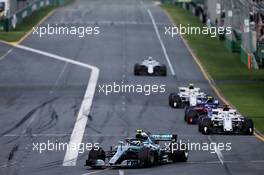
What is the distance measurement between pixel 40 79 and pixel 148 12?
187 feet

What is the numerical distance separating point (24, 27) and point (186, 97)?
53155mm

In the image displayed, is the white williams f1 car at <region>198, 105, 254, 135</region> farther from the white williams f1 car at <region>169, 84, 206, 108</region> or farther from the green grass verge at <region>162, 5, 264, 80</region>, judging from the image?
the green grass verge at <region>162, 5, 264, 80</region>

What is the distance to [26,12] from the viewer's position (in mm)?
121188

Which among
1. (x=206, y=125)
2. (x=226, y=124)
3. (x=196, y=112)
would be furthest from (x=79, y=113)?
(x=226, y=124)

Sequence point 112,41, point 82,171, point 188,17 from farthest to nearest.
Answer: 1. point 188,17
2. point 112,41
3. point 82,171

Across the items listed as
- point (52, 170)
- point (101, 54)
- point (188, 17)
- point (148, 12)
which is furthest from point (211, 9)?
point (52, 170)

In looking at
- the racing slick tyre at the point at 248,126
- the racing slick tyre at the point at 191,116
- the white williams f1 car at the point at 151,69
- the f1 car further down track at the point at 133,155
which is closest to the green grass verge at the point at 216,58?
the white williams f1 car at the point at 151,69

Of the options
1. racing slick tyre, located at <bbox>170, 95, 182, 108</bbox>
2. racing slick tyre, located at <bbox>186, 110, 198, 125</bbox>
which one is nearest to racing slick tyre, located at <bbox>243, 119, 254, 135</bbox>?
racing slick tyre, located at <bbox>186, 110, 198, 125</bbox>

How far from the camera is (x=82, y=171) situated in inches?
1443

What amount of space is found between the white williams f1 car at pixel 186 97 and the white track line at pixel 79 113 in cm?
456

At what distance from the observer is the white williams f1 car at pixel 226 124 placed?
157ft

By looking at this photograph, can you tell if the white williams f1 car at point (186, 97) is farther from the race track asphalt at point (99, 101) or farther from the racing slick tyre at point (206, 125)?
the racing slick tyre at point (206, 125)

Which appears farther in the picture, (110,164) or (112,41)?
(112,41)

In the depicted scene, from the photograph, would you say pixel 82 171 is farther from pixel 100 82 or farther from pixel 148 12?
pixel 148 12
